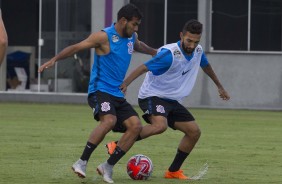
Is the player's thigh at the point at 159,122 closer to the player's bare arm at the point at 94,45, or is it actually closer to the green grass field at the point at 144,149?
the green grass field at the point at 144,149

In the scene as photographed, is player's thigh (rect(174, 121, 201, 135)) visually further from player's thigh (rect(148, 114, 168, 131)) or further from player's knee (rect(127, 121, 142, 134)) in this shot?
player's knee (rect(127, 121, 142, 134))

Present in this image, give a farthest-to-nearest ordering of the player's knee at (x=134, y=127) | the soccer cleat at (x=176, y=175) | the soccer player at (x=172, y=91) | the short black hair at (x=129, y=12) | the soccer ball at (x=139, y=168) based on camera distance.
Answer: the soccer cleat at (x=176, y=175) < the soccer player at (x=172, y=91) < the soccer ball at (x=139, y=168) < the player's knee at (x=134, y=127) < the short black hair at (x=129, y=12)

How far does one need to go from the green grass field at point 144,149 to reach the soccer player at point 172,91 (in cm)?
53

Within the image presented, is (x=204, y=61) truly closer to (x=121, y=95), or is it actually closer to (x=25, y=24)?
(x=121, y=95)

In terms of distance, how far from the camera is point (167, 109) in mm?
12164

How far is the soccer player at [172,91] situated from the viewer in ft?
39.3

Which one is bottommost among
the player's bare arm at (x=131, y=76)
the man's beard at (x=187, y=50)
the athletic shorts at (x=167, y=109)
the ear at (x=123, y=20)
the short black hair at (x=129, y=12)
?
the athletic shorts at (x=167, y=109)

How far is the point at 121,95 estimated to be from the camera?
11617mm

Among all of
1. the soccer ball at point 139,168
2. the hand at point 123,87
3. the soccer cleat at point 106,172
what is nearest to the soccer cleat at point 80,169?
the soccer cleat at point 106,172

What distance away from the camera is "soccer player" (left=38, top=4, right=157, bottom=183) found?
1133 cm

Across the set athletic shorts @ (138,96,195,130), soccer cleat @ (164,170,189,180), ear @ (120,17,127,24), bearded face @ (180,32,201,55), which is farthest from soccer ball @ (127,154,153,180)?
ear @ (120,17,127,24)

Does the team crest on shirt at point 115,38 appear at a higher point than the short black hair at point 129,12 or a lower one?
lower

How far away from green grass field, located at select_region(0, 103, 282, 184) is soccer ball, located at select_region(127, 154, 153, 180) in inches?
4.8

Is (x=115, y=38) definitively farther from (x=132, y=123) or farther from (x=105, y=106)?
(x=132, y=123)
